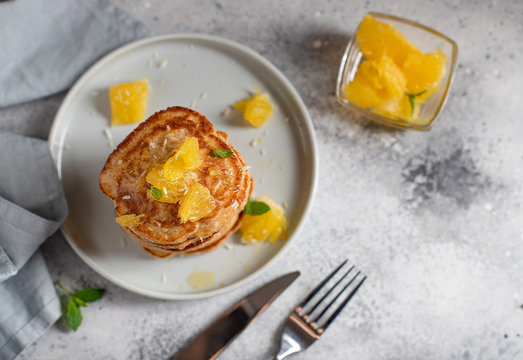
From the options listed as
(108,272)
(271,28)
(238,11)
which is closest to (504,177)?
(271,28)

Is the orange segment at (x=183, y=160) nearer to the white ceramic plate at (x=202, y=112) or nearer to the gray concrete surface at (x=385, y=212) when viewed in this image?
the white ceramic plate at (x=202, y=112)

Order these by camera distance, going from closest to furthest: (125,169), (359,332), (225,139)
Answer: (125,169), (225,139), (359,332)

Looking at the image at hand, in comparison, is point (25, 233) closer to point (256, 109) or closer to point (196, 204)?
point (196, 204)

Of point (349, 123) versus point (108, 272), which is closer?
point (108, 272)

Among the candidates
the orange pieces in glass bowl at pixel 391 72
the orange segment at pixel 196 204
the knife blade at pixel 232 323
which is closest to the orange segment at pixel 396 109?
the orange pieces in glass bowl at pixel 391 72

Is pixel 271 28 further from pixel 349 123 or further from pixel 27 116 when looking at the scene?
pixel 27 116

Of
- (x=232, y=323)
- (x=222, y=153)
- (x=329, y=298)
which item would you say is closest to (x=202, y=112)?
(x=222, y=153)
